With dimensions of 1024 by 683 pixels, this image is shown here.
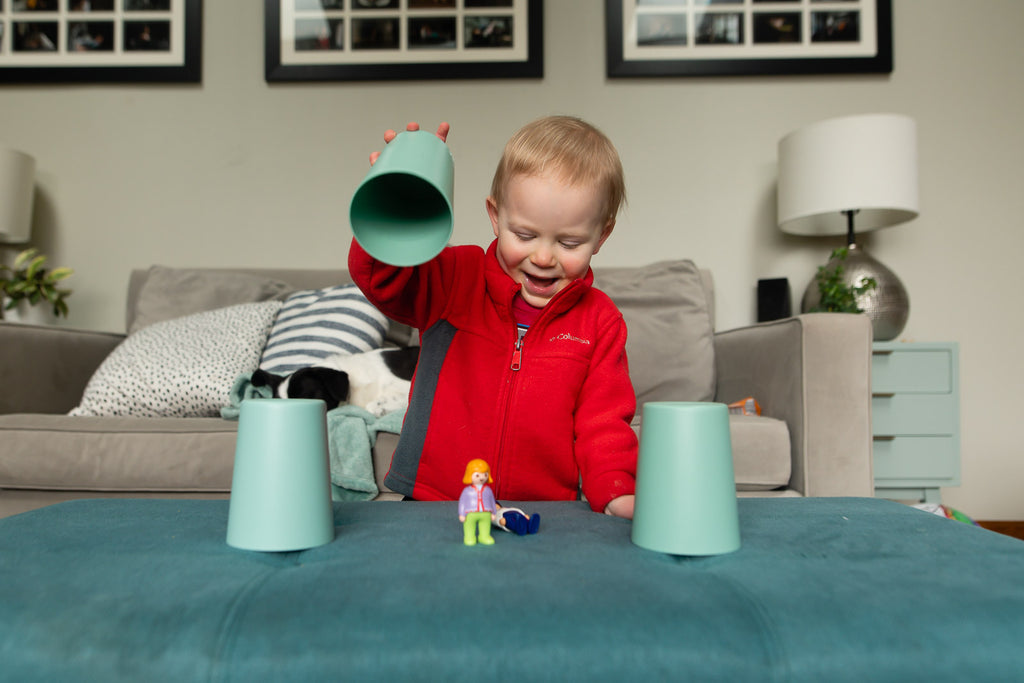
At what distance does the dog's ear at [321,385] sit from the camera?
1479 mm

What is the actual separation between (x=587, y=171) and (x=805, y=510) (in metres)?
0.46

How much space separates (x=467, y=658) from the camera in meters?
0.38

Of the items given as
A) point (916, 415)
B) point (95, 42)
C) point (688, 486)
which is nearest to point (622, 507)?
point (688, 486)

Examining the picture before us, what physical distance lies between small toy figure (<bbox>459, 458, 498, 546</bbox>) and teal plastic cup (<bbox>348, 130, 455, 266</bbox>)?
20 centimetres

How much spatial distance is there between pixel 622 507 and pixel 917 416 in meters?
1.48

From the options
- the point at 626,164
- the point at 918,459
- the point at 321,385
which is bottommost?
the point at 918,459

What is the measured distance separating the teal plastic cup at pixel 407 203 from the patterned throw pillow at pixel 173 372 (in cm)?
108

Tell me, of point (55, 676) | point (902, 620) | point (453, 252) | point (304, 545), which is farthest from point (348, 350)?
point (902, 620)

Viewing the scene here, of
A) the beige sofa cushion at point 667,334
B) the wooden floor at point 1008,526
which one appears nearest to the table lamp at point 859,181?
the beige sofa cushion at point 667,334

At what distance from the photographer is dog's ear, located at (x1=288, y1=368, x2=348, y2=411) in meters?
1.48

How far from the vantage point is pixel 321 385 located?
4.91 feet

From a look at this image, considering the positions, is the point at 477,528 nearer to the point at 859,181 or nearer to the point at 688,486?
the point at 688,486

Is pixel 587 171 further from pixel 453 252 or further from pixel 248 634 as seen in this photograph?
pixel 248 634

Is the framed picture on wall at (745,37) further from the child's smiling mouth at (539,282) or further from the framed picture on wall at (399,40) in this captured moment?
the child's smiling mouth at (539,282)
